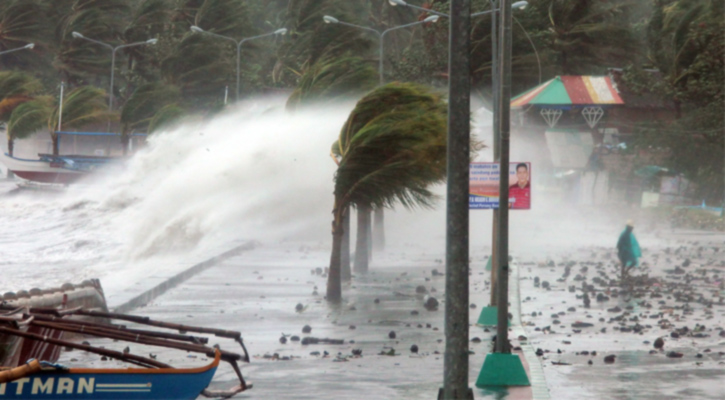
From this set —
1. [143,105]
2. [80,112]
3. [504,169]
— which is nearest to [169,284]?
[504,169]

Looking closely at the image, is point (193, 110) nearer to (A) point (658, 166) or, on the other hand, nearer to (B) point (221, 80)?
(B) point (221, 80)

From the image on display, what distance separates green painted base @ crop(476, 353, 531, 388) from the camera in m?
12.1

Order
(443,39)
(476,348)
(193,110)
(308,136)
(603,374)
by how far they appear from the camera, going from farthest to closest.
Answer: (193,110) < (443,39) < (308,136) < (476,348) < (603,374)

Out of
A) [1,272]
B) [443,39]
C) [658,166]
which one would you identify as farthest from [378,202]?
[658,166]

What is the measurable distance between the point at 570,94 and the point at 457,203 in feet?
191

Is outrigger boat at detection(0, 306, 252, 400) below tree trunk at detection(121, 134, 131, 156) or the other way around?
below

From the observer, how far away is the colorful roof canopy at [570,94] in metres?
64.6

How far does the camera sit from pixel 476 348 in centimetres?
1574

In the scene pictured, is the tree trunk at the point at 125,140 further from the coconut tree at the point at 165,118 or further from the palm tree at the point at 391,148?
the palm tree at the point at 391,148

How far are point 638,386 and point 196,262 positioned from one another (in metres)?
18.4

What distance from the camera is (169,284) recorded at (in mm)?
24078

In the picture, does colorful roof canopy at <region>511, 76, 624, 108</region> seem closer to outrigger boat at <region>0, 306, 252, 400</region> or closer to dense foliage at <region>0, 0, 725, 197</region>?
dense foliage at <region>0, 0, 725, 197</region>

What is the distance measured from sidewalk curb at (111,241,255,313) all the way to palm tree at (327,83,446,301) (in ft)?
12.0

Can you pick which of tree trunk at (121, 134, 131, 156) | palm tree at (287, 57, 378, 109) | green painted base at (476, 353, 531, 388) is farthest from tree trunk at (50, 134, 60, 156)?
green painted base at (476, 353, 531, 388)
